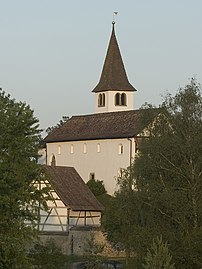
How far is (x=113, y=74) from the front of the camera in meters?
92.9

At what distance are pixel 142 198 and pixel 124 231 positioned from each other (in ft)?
6.28

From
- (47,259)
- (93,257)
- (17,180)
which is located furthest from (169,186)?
(17,180)

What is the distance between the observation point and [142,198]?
125 feet

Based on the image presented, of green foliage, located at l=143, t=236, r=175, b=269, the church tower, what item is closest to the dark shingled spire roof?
the church tower

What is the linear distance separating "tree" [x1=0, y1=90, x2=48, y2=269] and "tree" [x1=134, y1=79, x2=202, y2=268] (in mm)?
6193

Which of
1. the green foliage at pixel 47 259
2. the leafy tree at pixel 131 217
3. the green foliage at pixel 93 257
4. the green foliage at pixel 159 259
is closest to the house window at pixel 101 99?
the leafy tree at pixel 131 217

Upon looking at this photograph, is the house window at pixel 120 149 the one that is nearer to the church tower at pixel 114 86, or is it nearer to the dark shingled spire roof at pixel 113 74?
the church tower at pixel 114 86

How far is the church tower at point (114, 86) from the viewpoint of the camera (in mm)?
92938

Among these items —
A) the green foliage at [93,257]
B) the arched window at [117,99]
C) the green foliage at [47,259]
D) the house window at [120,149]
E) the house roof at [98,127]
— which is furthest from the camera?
the arched window at [117,99]

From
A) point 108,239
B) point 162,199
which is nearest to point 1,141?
point 162,199

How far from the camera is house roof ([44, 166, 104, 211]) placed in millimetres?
56344

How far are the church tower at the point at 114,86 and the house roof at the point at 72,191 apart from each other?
3291 cm

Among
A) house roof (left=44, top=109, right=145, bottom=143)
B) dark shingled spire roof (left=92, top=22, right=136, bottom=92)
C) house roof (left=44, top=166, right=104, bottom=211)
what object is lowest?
house roof (left=44, top=166, right=104, bottom=211)

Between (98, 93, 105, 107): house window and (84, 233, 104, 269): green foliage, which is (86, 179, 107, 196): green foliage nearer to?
(98, 93, 105, 107): house window
